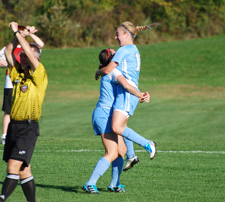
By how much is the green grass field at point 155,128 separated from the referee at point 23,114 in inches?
31.0

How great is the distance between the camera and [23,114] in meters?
6.47

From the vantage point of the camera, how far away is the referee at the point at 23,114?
21.0 feet

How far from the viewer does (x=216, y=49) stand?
37469 millimetres

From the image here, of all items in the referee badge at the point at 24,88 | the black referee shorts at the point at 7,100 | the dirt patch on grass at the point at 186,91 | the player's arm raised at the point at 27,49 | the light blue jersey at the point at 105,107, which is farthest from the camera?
the dirt patch on grass at the point at 186,91

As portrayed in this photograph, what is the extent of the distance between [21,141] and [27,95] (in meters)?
0.49

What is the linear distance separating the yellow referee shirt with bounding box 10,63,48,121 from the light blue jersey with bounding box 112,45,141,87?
1.27 m

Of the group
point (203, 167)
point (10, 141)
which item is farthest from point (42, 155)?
point (10, 141)

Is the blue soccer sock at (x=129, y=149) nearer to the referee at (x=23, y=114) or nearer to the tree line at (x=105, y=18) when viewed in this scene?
the referee at (x=23, y=114)

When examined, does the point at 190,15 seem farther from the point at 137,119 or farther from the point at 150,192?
the point at 150,192

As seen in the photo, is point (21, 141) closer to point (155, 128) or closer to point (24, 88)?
point (24, 88)

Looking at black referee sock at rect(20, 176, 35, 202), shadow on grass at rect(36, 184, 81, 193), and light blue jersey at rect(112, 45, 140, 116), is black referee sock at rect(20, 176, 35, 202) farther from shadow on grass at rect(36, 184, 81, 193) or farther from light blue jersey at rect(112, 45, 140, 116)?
light blue jersey at rect(112, 45, 140, 116)

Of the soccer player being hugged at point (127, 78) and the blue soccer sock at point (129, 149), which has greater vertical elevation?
the soccer player being hugged at point (127, 78)

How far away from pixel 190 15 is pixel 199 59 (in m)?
10.7

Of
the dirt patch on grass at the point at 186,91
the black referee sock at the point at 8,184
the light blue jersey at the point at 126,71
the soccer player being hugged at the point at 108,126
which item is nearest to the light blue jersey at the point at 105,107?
the soccer player being hugged at the point at 108,126
